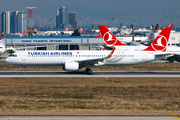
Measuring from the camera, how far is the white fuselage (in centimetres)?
4597

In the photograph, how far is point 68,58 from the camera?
46375 mm

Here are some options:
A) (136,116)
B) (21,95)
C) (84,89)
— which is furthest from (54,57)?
(136,116)

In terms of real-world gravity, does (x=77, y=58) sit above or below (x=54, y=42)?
below

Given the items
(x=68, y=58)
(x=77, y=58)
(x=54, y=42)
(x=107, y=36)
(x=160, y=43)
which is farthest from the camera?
(x=54, y=42)

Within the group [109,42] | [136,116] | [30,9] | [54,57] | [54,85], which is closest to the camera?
[136,116]

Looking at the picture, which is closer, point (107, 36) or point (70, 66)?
point (70, 66)

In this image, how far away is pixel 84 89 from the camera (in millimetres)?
32188

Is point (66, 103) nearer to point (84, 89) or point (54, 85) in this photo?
point (84, 89)

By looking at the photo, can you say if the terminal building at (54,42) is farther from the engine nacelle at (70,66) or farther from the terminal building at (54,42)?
the engine nacelle at (70,66)

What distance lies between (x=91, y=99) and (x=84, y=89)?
5.26 m

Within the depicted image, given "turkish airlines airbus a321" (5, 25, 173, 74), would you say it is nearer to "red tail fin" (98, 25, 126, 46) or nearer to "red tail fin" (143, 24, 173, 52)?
"red tail fin" (143, 24, 173, 52)

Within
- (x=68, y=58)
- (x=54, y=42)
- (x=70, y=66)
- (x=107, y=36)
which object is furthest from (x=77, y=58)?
(x=54, y=42)

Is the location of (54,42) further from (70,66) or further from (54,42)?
(70,66)

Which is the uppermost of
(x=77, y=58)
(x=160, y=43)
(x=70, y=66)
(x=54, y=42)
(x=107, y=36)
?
(x=107, y=36)
